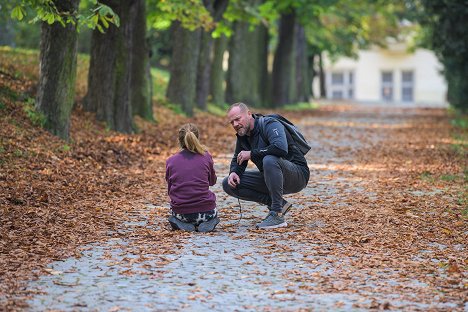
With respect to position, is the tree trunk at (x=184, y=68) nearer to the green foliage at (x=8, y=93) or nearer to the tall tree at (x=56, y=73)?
the green foliage at (x=8, y=93)

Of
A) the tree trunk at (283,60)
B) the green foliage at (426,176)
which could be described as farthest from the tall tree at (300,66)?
the green foliage at (426,176)

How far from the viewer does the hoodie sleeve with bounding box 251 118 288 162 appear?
1130cm

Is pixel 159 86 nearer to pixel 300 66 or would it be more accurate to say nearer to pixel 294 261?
pixel 300 66

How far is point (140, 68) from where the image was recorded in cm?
2531

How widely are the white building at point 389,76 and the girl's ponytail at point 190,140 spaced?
88549mm

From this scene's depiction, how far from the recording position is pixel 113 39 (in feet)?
74.1

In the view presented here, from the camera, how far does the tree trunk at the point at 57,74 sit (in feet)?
60.6

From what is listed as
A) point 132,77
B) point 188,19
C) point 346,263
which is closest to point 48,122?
point 132,77

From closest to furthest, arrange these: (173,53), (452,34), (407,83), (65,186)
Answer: (65,186) < (173,53) < (452,34) < (407,83)

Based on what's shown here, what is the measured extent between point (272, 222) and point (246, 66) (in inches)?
1211

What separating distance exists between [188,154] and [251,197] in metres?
1.08

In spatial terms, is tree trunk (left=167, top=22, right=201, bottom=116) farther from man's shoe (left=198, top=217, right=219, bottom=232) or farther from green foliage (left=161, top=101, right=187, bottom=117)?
man's shoe (left=198, top=217, right=219, bottom=232)

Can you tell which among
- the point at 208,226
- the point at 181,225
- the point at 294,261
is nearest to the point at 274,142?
the point at 208,226

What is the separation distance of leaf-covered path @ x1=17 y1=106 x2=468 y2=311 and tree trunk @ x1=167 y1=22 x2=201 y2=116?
52.3ft
